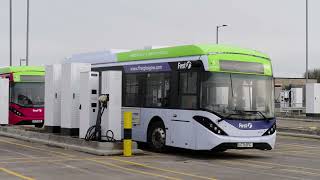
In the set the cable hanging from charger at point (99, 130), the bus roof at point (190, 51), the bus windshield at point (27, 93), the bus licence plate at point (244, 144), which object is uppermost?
the bus roof at point (190, 51)

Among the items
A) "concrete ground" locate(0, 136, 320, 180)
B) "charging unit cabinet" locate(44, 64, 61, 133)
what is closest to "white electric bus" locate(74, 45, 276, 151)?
"concrete ground" locate(0, 136, 320, 180)

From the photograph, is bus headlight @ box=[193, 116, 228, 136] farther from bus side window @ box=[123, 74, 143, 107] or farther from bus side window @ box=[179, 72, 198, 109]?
bus side window @ box=[123, 74, 143, 107]

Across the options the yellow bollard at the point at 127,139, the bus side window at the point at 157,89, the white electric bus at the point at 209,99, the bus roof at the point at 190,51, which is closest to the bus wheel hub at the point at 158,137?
the white electric bus at the point at 209,99

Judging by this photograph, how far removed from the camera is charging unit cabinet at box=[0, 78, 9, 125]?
2413cm

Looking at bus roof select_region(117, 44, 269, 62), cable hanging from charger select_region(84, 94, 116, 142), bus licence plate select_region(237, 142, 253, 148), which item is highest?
bus roof select_region(117, 44, 269, 62)

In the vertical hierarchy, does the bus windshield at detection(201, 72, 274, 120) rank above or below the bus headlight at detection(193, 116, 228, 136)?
above

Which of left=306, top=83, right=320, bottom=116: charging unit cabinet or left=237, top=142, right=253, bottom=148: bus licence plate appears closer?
left=237, top=142, right=253, bottom=148: bus licence plate

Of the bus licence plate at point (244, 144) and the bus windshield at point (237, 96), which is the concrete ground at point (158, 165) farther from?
the bus windshield at point (237, 96)

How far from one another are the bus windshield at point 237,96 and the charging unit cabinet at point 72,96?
4.81 meters

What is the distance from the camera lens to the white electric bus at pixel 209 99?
14867mm

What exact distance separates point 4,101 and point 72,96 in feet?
24.4

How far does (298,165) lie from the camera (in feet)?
46.2

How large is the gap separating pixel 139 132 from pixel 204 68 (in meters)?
3.50

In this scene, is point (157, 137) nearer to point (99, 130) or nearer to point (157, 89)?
Result: point (157, 89)
